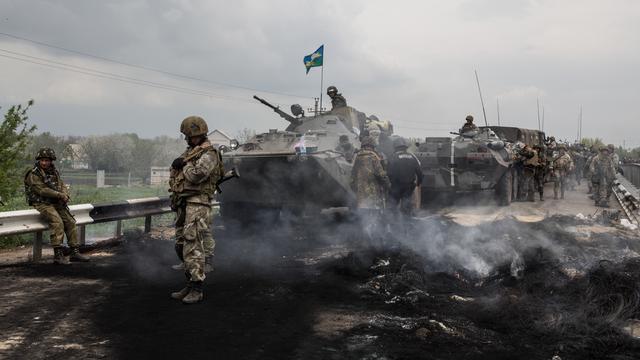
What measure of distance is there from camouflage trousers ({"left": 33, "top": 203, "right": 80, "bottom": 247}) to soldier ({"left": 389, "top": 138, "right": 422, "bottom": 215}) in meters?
5.36

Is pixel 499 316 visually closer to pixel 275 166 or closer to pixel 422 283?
pixel 422 283

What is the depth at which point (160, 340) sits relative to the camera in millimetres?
4230

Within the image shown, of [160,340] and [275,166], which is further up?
[275,166]

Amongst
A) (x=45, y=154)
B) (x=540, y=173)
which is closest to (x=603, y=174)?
(x=540, y=173)

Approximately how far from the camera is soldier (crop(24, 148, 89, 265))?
7.45 metres

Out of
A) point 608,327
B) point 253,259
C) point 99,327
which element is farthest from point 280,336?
point 253,259

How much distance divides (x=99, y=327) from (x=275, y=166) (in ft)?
21.6

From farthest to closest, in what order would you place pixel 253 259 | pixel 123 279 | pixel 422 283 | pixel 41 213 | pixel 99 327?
pixel 253 259 → pixel 41 213 → pixel 123 279 → pixel 422 283 → pixel 99 327

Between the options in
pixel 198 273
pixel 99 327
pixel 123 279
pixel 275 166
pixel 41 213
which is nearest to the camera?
pixel 99 327

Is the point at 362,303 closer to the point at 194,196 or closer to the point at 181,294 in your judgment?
the point at 181,294

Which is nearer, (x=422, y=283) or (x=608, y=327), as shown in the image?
(x=608, y=327)

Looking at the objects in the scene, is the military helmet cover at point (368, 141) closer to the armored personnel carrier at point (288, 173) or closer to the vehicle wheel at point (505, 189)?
the armored personnel carrier at point (288, 173)

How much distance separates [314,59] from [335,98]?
379 centimetres

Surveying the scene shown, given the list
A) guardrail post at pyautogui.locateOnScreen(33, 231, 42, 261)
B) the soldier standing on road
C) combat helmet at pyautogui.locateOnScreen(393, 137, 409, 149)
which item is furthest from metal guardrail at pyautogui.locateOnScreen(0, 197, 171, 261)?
combat helmet at pyautogui.locateOnScreen(393, 137, 409, 149)
